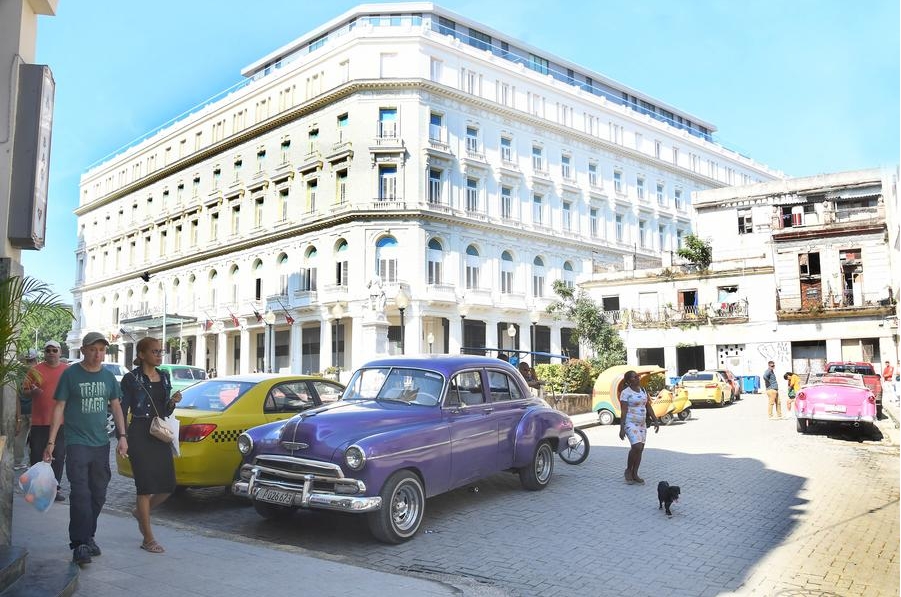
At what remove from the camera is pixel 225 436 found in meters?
8.35

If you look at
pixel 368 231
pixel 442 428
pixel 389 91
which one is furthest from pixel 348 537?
pixel 389 91

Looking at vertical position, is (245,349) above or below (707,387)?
above

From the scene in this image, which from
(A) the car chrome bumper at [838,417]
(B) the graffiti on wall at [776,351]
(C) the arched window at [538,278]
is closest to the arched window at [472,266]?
(C) the arched window at [538,278]

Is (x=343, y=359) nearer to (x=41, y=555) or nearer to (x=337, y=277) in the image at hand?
(x=337, y=277)

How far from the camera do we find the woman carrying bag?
6.09 meters

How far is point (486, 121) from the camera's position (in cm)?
4378

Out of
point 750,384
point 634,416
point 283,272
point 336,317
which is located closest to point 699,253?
point 750,384

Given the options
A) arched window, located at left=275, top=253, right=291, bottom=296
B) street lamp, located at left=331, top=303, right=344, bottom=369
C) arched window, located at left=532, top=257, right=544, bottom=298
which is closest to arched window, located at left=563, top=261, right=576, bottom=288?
arched window, located at left=532, top=257, right=544, bottom=298

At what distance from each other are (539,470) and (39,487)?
6.32 m

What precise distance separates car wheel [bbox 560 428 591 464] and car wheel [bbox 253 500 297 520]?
5.34 metres

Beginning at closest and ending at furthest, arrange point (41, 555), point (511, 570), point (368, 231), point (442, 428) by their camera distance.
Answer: point (41, 555), point (511, 570), point (442, 428), point (368, 231)

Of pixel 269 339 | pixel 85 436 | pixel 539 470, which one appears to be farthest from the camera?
pixel 269 339

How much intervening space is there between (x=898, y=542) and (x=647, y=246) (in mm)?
49384

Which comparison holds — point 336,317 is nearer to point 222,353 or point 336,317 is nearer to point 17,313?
point 222,353
